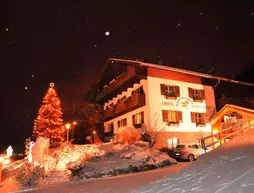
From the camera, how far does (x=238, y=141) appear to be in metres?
11.5

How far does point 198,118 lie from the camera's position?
2964cm

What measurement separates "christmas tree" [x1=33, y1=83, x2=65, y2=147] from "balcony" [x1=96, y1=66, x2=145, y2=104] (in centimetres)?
652

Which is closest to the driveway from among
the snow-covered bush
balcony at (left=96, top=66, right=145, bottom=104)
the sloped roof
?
the snow-covered bush

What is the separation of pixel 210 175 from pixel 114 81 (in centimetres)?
2633

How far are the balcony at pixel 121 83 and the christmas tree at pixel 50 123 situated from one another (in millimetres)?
6523

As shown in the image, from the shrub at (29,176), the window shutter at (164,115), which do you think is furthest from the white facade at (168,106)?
the shrub at (29,176)

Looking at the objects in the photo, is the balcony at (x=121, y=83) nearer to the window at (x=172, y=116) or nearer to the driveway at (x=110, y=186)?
the window at (x=172, y=116)

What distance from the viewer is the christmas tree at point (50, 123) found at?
35562 millimetres

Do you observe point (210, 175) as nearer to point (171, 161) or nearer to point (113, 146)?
point (171, 161)

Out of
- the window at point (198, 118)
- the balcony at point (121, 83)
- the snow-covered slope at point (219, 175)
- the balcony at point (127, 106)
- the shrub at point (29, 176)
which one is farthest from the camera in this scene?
the window at point (198, 118)

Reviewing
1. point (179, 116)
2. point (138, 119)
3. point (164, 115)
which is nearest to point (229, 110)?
point (179, 116)

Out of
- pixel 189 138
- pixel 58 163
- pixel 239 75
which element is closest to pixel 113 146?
pixel 58 163

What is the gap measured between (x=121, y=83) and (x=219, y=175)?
2367 cm

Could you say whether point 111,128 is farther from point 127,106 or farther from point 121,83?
point 121,83
